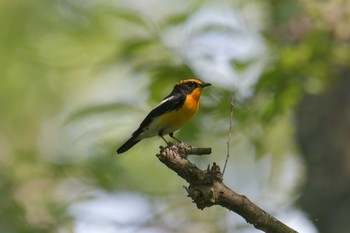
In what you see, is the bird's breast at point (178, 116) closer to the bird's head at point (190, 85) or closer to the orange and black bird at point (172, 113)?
the orange and black bird at point (172, 113)

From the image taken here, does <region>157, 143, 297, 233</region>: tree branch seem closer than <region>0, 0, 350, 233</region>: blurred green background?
Yes

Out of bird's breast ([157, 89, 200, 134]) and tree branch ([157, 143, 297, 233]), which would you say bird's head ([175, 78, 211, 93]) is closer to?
bird's breast ([157, 89, 200, 134])

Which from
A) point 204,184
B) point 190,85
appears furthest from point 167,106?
point 204,184

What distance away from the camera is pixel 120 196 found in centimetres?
878

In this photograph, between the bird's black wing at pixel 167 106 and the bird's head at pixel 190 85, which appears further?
the bird's head at pixel 190 85

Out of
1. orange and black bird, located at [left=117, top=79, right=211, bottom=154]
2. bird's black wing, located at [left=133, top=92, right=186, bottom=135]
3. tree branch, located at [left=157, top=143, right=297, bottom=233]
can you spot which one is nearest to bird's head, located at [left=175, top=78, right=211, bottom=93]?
orange and black bird, located at [left=117, top=79, right=211, bottom=154]

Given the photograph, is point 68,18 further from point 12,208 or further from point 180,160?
point 180,160

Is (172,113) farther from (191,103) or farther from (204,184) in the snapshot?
(204,184)

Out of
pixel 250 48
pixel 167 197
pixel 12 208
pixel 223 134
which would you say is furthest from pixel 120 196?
pixel 250 48

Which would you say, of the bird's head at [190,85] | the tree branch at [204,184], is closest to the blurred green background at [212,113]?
the bird's head at [190,85]

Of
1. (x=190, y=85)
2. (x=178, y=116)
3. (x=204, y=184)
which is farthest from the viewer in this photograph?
(x=190, y=85)

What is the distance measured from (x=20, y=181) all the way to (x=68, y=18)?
298 cm

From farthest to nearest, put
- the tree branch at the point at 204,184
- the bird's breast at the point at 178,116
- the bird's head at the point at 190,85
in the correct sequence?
the bird's head at the point at 190,85, the bird's breast at the point at 178,116, the tree branch at the point at 204,184

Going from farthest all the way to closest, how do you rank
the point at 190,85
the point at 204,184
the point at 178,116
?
the point at 190,85
the point at 178,116
the point at 204,184
